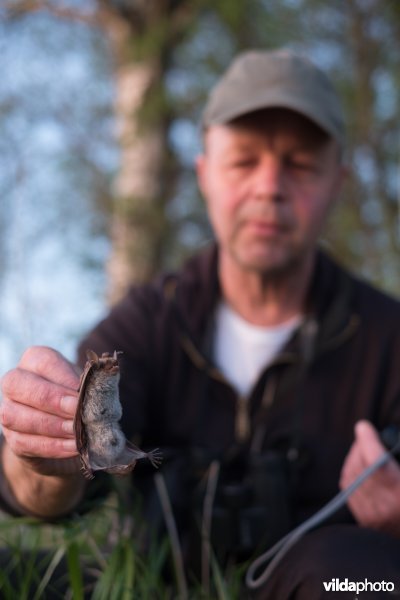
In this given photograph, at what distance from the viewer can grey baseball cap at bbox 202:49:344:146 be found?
7.75 ft

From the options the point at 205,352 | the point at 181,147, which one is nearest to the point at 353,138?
the point at 181,147

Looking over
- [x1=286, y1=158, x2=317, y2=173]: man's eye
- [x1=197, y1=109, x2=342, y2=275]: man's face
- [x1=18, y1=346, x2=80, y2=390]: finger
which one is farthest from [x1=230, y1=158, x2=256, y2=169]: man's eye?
[x1=18, y1=346, x2=80, y2=390]: finger

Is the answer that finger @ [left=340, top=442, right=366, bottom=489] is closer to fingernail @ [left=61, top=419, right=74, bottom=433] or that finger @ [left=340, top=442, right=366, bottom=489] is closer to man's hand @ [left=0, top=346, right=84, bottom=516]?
man's hand @ [left=0, top=346, right=84, bottom=516]

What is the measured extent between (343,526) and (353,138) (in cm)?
525

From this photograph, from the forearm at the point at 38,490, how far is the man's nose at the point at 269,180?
1.11 m

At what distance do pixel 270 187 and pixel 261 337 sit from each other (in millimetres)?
510

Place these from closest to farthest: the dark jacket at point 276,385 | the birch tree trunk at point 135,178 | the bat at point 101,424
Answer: the bat at point 101,424
the dark jacket at point 276,385
the birch tree trunk at point 135,178

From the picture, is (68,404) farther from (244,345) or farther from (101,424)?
(244,345)

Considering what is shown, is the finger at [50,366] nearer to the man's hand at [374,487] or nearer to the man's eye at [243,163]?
the man's hand at [374,487]

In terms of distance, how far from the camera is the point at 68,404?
115 centimetres

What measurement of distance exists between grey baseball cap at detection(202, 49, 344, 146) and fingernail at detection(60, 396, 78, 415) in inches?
56.9

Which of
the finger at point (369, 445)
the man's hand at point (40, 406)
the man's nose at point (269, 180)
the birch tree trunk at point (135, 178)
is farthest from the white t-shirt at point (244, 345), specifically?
the birch tree trunk at point (135, 178)

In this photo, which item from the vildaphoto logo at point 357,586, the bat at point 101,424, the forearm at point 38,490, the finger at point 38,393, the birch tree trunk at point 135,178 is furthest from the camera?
the birch tree trunk at point 135,178

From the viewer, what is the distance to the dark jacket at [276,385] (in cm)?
223
